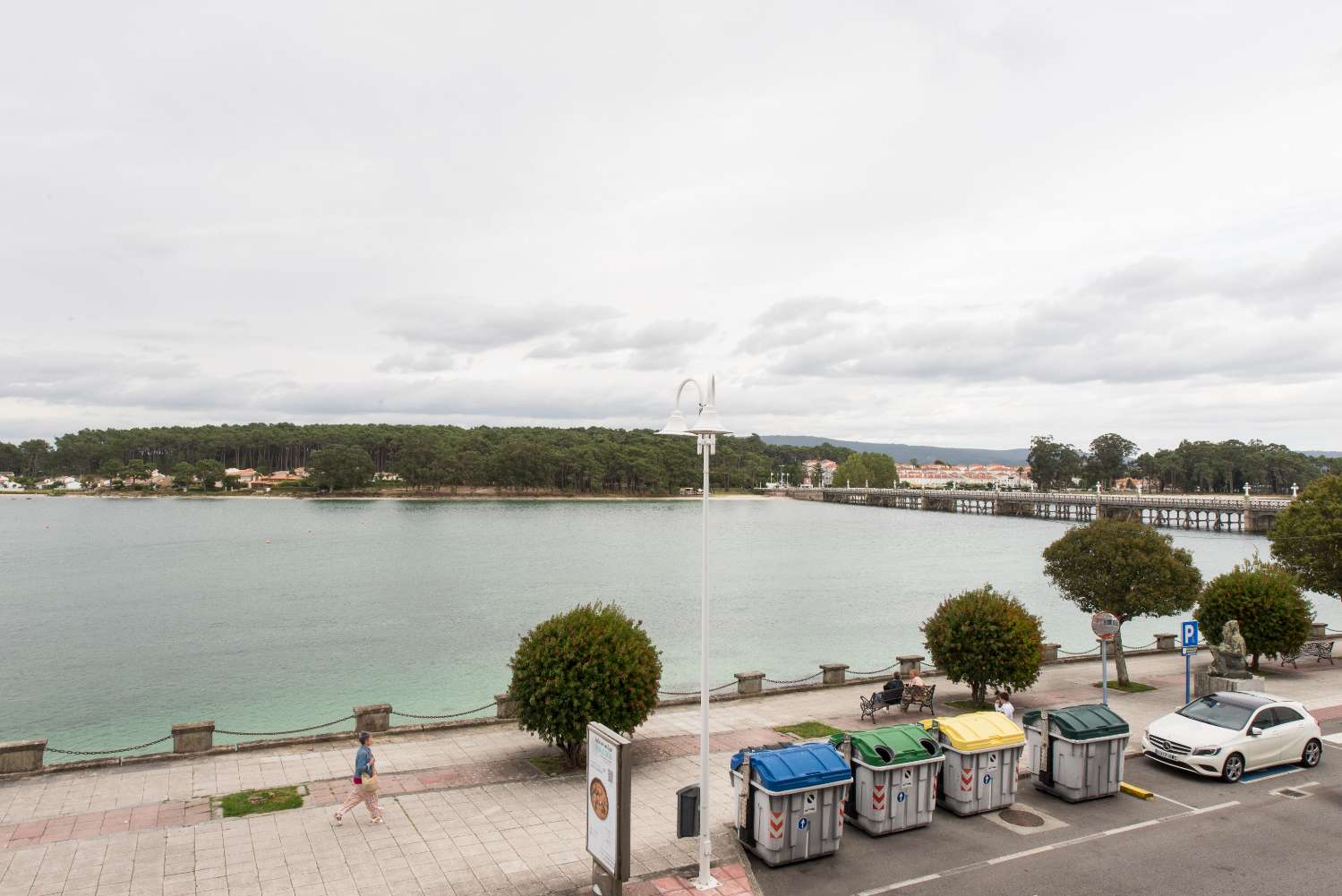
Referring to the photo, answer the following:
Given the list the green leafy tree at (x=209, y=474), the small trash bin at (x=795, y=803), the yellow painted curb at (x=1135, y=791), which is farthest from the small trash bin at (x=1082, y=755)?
the green leafy tree at (x=209, y=474)

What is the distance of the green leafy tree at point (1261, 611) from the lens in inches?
904

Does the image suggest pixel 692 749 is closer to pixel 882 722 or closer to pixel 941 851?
pixel 882 722

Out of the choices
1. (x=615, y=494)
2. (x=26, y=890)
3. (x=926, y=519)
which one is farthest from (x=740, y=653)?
(x=615, y=494)

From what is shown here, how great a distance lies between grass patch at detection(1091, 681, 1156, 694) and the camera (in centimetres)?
2206

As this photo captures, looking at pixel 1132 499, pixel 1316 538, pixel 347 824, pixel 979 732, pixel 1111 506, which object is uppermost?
pixel 1316 538

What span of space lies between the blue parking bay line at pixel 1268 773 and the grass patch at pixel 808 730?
23.0 feet

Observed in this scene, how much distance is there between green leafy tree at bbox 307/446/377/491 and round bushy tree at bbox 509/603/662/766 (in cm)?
15098

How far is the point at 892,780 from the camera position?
1187 centimetres

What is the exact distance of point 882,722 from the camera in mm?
18328

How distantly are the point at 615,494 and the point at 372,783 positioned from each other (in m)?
157

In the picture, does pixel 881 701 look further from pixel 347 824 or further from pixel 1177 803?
pixel 347 824

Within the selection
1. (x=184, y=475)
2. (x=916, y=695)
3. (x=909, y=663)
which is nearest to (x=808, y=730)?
(x=916, y=695)

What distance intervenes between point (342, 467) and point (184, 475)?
1797 inches

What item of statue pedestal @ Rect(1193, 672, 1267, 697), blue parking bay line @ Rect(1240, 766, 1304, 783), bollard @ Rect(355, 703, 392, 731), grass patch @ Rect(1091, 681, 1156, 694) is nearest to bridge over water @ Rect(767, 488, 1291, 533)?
grass patch @ Rect(1091, 681, 1156, 694)
